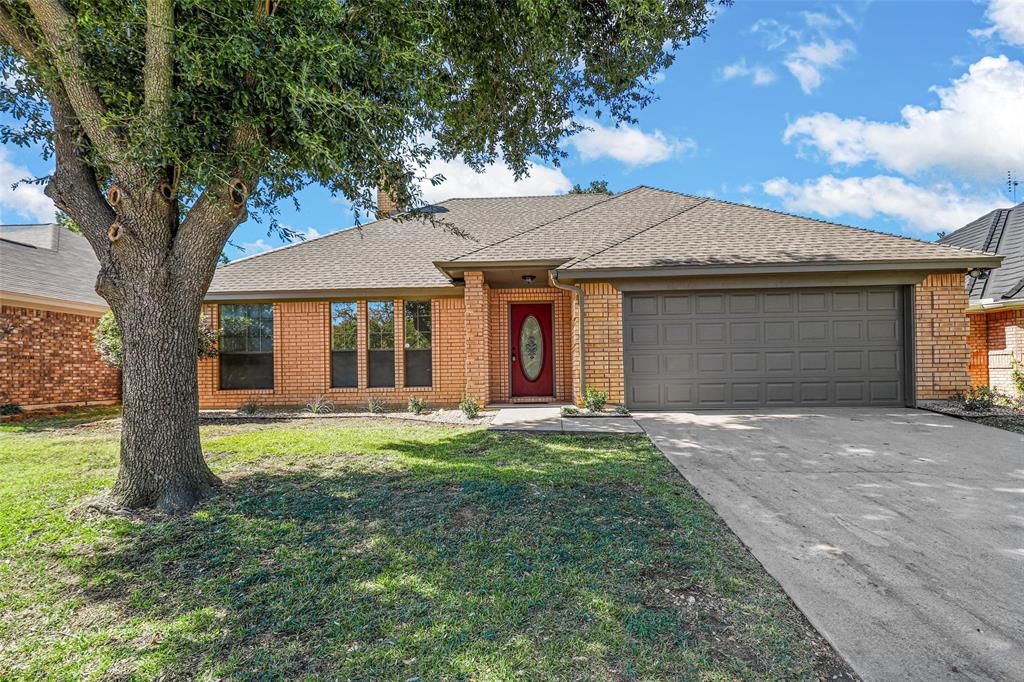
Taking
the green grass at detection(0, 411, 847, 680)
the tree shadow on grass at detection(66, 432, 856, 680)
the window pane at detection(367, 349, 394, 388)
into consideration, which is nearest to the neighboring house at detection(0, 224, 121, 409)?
the window pane at detection(367, 349, 394, 388)

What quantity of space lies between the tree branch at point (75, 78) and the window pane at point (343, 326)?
6.79 metres

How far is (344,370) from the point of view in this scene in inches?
428

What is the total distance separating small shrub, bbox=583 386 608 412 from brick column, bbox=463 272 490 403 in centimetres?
230

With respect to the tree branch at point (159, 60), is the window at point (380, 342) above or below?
below

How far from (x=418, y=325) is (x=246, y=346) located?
413 centimetres

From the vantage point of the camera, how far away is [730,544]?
10.7ft

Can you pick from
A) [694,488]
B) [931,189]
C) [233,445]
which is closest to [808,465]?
[694,488]

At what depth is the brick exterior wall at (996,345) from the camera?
9.76 m

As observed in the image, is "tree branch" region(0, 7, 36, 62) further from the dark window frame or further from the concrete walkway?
the dark window frame

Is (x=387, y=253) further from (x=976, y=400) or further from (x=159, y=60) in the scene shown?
(x=976, y=400)

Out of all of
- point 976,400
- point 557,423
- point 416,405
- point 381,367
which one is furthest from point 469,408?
point 976,400

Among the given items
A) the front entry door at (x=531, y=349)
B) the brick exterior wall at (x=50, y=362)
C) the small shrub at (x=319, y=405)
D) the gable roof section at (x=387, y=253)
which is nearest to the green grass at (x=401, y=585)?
the small shrub at (x=319, y=405)

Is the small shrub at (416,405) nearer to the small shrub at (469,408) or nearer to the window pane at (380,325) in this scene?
the small shrub at (469,408)

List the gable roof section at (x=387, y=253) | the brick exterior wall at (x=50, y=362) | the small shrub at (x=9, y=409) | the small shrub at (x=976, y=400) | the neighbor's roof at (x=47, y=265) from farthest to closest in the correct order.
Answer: the neighbor's roof at (x=47, y=265) < the gable roof section at (x=387, y=253) < the brick exterior wall at (x=50, y=362) < the small shrub at (x=9, y=409) < the small shrub at (x=976, y=400)
